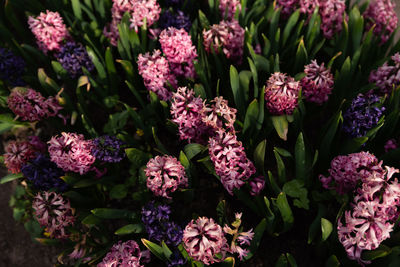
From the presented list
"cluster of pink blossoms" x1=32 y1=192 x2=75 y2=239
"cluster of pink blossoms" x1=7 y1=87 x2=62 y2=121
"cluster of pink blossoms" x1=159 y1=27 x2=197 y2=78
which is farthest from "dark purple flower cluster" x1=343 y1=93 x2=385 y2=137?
"cluster of pink blossoms" x1=7 y1=87 x2=62 y2=121

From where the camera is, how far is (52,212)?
2367 mm

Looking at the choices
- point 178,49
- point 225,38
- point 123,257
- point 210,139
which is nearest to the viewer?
point 123,257

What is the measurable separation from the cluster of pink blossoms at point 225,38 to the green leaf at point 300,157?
1.07 meters

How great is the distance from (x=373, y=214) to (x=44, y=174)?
234 centimetres

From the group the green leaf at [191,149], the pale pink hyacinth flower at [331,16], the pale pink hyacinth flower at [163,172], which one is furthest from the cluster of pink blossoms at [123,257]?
the pale pink hyacinth flower at [331,16]

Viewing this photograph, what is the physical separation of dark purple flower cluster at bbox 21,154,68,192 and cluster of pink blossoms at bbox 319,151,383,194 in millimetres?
2103

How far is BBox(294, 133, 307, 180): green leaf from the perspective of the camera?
7.62 ft

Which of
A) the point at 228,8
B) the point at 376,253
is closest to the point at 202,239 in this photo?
the point at 376,253

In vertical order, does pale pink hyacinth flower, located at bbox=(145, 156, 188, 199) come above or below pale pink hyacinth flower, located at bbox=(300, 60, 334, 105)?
below

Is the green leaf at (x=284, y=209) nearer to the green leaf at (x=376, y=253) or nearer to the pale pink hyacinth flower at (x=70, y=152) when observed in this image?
the green leaf at (x=376, y=253)

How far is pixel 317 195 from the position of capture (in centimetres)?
255

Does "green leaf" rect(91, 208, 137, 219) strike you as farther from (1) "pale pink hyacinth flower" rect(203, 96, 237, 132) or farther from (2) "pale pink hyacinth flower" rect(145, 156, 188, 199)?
(1) "pale pink hyacinth flower" rect(203, 96, 237, 132)

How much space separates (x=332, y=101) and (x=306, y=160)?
720 millimetres

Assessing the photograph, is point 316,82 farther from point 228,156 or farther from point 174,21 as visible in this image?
point 174,21
